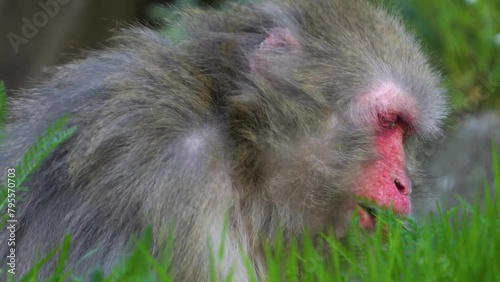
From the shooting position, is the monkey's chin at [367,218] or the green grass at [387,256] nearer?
the green grass at [387,256]

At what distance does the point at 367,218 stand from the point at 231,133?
71 cm

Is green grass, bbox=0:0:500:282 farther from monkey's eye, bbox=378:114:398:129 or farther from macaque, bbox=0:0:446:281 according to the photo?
monkey's eye, bbox=378:114:398:129

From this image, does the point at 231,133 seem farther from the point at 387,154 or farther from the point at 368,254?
the point at 368,254

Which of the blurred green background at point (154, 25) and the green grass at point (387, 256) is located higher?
the green grass at point (387, 256)

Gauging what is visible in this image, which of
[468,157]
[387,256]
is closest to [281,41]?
[387,256]

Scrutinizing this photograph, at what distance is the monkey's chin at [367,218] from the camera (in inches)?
155

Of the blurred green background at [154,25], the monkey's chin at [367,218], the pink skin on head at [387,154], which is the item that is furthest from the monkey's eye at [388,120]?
the blurred green background at [154,25]

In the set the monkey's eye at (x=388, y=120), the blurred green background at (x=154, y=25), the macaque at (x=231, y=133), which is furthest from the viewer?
the blurred green background at (x=154, y=25)

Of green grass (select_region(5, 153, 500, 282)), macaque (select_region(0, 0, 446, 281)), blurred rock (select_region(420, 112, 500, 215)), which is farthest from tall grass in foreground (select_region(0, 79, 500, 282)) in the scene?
blurred rock (select_region(420, 112, 500, 215))

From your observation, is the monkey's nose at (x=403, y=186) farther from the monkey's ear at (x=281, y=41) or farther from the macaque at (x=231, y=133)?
the monkey's ear at (x=281, y=41)

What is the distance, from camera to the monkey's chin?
393 centimetres

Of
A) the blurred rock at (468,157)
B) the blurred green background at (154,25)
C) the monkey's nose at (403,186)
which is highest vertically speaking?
the monkey's nose at (403,186)

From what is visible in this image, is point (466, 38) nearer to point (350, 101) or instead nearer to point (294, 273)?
point (350, 101)

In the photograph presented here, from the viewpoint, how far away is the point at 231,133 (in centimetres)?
394
